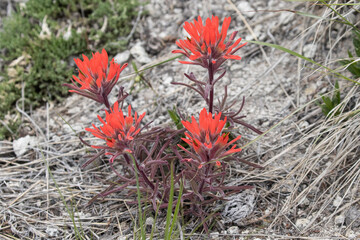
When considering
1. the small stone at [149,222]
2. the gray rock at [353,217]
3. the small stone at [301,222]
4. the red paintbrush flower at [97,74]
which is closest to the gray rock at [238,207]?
the small stone at [301,222]

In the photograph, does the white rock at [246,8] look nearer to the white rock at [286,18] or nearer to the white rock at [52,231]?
the white rock at [286,18]

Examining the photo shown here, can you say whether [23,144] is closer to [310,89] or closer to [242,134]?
[242,134]

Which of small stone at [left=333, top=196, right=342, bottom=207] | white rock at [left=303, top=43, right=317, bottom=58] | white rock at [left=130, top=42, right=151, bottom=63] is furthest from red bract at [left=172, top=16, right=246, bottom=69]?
white rock at [left=130, top=42, right=151, bottom=63]

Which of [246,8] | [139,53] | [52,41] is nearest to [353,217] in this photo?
[246,8]

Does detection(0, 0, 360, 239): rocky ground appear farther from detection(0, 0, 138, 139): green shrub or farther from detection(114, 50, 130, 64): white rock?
detection(0, 0, 138, 139): green shrub

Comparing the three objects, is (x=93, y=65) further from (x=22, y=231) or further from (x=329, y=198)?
(x=329, y=198)
